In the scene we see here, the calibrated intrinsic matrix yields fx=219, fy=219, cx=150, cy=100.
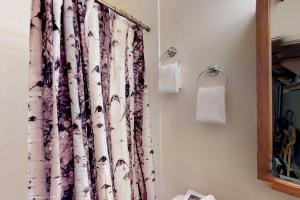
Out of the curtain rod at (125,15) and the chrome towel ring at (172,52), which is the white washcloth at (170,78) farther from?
the curtain rod at (125,15)

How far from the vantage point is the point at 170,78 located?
130cm

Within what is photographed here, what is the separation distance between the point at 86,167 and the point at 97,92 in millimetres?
274

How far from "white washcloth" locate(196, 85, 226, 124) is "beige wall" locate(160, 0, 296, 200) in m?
0.06

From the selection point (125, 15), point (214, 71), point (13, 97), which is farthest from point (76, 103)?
point (214, 71)

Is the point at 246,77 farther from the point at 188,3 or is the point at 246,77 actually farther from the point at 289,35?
the point at 188,3

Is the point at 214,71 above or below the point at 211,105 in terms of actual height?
above

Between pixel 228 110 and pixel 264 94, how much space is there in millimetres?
217

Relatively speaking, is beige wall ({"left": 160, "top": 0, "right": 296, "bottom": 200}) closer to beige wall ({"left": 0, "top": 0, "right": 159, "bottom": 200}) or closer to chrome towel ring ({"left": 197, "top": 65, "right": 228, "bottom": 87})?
chrome towel ring ({"left": 197, "top": 65, "right": 228, "bottom": 87})

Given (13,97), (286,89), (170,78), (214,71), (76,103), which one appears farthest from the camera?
(170,78)

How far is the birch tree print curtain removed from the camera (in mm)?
707

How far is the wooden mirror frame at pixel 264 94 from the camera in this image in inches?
35.9

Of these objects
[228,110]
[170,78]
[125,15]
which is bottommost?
[228,110]

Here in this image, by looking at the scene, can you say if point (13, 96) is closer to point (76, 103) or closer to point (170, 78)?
point (76, 103)

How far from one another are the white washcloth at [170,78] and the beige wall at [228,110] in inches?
1.9
